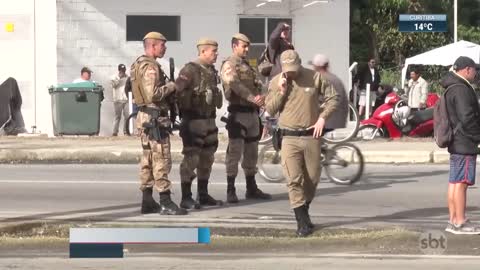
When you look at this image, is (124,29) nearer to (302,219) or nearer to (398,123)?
(398,123)

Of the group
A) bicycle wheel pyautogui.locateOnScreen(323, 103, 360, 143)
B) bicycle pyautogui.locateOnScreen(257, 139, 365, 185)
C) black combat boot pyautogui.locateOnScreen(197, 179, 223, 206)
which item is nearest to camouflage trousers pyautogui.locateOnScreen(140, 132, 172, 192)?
black combat boot pyautogui.locateOnScreen(197, 179, 223, 206)

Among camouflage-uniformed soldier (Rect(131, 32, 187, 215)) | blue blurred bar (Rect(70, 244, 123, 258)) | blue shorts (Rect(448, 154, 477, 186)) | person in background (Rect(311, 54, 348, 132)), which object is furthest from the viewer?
person in background (Rect(311, 54, 348, 132))

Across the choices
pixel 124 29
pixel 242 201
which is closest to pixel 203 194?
pixel 242 201

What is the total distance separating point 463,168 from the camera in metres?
8.77

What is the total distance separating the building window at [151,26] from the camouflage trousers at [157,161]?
12.9m

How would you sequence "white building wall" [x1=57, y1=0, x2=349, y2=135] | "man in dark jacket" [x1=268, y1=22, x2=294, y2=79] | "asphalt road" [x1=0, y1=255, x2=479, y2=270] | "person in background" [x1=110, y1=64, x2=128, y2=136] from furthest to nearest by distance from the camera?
"white building wall" [x1=57, y1=0, x2=349, y2=135] → "person in background" [x1=110, y1=64, x2=128, y2=136] → "man in dark jacket" [x1=268, y1=22, x2=294, y2=79] → "asphalt road" [x1=0, y1=255, x2=479, y2=270]

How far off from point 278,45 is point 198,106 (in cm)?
245

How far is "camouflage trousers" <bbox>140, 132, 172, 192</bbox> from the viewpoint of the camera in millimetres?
9766

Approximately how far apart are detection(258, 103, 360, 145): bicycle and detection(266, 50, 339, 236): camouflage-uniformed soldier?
1984 mm

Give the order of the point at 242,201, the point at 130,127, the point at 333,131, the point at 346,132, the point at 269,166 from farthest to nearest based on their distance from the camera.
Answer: the point at 130,127
the point at 346,132
the point at 333,131
the point at 269,166
the point at 242,201

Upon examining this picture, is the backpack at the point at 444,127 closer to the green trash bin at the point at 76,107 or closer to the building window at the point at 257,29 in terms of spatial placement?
the green trash bin at the point at 76,107

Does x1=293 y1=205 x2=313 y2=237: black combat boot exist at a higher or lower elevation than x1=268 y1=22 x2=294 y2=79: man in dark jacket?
lower

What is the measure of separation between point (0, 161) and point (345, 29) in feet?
32.5

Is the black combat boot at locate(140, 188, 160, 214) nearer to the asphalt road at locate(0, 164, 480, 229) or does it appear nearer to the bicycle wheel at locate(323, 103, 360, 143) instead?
the asphalt road at locate(0, 164, 480, 229)
